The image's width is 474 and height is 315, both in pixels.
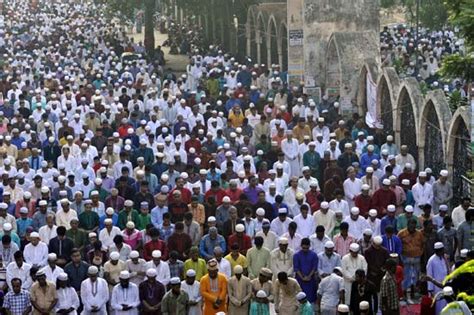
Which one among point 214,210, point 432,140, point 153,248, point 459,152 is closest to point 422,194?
point 459,152

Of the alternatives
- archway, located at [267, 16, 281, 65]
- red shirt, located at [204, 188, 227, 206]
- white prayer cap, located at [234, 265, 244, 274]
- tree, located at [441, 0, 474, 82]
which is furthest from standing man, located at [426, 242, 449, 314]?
archway, located at [267, 16, 281, 65]

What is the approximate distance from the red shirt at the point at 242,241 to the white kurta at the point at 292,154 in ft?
16.0

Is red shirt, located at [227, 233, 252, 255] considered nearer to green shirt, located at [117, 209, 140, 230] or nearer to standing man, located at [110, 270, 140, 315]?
green shirt, located at [117, 209, 140, 230]

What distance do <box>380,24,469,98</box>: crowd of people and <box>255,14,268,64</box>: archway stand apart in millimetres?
3290

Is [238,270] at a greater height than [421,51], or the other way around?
[421,51]

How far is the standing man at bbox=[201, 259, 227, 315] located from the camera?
16.3 metres

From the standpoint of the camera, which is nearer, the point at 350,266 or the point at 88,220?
the point at 350,266

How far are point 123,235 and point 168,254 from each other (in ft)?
2.48

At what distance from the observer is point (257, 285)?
54.2 feet

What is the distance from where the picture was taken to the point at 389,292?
16.3 meters

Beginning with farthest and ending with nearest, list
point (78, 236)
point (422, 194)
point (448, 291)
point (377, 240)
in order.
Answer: point (422, 194), point (78, 236), point (377, 240), point (448, 291)

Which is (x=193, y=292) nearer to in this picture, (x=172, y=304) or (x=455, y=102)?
(x=172, y=304)

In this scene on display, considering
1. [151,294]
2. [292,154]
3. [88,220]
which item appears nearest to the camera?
[151,294]

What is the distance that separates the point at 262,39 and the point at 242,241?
2281 centimetres
